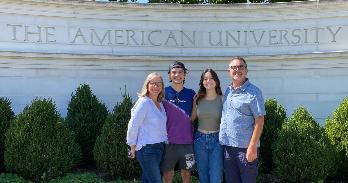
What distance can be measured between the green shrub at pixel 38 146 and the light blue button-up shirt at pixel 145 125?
2222 mm

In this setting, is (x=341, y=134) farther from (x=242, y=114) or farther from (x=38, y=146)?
(x=38, y=146)

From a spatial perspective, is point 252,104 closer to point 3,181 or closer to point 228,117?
point 228,117

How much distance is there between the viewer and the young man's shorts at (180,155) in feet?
22.5

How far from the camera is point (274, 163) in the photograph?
884cm

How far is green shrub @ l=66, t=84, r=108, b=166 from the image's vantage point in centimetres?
972

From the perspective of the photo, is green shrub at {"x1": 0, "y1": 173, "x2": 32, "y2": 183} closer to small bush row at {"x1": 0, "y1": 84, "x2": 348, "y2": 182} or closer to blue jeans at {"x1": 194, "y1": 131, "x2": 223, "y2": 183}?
small bush row at {"x1": 0, "y1": 84, "x2": 348, "y2": 182}

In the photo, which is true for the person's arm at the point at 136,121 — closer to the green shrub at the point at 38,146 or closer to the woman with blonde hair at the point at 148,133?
the woman with blonde hair at the point at 148,133

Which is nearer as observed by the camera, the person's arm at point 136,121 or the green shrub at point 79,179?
the person's arm at point 136,121

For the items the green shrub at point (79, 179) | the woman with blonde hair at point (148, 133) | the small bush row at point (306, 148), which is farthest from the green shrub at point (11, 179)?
the small bush row at point (306, 148)

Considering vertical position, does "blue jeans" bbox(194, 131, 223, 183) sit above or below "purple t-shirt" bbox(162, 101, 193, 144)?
below

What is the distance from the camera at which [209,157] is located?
22.0 ft

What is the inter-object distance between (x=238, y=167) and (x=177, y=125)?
0.95 m

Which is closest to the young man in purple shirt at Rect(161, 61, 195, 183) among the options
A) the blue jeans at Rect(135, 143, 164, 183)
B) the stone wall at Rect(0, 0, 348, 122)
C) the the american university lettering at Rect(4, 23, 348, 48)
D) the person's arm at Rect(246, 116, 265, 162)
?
the blue jeans at Rect(135, 143, 164, 183)

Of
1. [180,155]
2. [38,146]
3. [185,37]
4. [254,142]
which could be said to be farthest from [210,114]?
[185,37]
